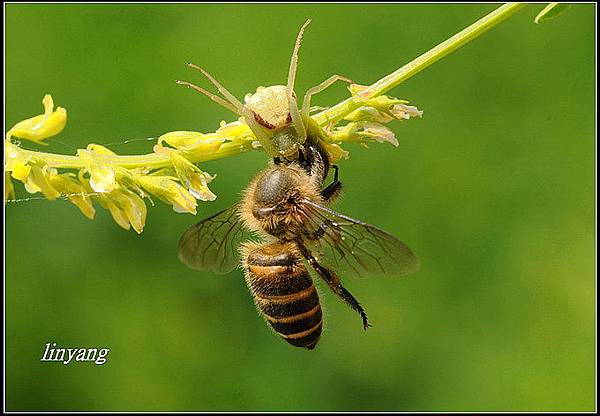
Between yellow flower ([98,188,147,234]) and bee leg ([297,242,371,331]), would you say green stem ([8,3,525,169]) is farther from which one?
bee leg ([297,242,371,331])

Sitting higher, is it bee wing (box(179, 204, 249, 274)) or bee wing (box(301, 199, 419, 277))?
bee wing (box(179, 204, 249, 274))

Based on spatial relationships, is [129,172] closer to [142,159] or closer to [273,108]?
[142,159]

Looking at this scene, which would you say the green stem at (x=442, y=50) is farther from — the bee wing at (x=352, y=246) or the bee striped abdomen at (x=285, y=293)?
the bee striped abdomen at (x=285, y=293)

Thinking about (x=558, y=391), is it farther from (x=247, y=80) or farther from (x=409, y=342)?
(x=247, y=80)
